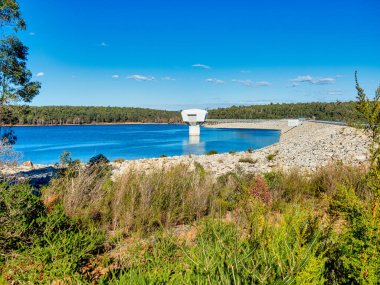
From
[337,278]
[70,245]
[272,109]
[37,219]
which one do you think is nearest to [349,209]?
[337,278]

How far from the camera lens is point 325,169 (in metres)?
8.71

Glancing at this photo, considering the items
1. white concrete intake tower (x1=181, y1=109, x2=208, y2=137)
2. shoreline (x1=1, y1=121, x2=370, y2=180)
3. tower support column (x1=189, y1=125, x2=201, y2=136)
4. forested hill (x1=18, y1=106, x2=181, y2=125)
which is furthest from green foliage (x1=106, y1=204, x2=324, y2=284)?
forested hill (x1=18, y1=106, x2=181, y2=125)

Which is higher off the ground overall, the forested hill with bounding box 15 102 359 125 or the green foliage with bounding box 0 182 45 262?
the forested hill with bounding box 15 102 359 125

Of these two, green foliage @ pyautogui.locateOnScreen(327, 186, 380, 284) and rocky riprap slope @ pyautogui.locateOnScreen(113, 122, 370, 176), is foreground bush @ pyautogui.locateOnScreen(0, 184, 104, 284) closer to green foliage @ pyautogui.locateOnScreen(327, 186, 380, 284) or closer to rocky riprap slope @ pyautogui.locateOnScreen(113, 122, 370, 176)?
green foliage @ pyautogui.locateOnScreen(327, 186, 380, 284)

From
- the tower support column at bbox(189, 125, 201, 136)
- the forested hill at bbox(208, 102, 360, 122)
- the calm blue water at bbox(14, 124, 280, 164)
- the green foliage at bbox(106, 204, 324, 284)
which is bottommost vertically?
the calm blue water at bbox(14, 124, 280, 164)

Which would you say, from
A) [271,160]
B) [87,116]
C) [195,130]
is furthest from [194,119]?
[87,116]

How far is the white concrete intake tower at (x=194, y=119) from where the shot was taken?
80250 mm

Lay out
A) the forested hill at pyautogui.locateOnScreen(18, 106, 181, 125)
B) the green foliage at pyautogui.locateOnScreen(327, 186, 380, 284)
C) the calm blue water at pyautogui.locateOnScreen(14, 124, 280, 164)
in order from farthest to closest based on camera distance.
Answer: the forested hill at pyautogui.locateOnScreen(18, 106, 181, 125) < the calm blue water at pyautogui.locateOnScreen(14, 124, 280, 164) < the green foliage at pyautogui.locateOnScreen(327, 186, 380, 284)

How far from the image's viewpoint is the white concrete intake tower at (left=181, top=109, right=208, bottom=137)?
8025cm

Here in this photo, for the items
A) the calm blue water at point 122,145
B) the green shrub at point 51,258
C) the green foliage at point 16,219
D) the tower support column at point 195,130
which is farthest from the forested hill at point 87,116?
the green shrub at point 51,258

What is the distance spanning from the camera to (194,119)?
83125 millimetres

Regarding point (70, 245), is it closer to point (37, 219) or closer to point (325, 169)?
point (37, 219)

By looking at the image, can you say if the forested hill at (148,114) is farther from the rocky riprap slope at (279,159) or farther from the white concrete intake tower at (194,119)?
Result: the rocky riprap slope at (279,159)

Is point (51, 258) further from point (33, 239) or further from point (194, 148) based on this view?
point (194, 148)
